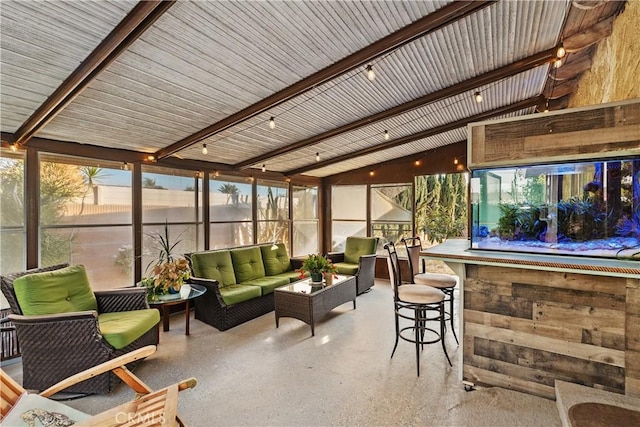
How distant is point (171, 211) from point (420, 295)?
393cm

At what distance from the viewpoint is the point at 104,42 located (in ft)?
7.37

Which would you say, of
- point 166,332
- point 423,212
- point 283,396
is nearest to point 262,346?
point 283,396

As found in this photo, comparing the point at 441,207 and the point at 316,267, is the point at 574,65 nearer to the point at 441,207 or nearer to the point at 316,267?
the point at 441,207

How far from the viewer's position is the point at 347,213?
788 cm

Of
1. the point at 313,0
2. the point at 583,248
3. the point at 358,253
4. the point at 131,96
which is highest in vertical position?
the point at 313,0

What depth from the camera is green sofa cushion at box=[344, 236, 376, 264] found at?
6.31m

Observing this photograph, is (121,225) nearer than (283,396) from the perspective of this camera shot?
No

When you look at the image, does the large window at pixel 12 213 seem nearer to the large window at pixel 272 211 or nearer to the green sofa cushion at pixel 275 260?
the green sofa cushion at pixel 275 260

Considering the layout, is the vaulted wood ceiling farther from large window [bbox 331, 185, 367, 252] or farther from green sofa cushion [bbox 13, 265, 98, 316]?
large window [bbox 331, 185, 367, 252]

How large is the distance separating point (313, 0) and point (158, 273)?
10.7 feet

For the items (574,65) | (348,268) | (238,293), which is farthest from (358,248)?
(574,65)

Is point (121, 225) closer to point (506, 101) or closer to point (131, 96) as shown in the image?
point (131, 96)

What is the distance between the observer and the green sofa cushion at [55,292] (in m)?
2.66

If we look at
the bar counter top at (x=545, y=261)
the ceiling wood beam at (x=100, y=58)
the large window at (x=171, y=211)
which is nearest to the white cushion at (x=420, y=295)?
the bar counter top at (x=545, y=261)
